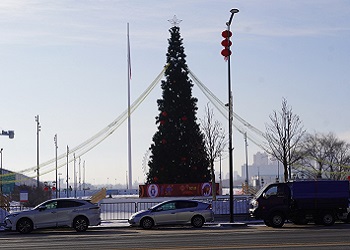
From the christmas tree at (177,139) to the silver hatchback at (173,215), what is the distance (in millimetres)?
28690

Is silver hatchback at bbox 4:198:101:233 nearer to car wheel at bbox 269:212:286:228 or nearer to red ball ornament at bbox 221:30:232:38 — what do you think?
car wheel at bbox 269:212:286:228

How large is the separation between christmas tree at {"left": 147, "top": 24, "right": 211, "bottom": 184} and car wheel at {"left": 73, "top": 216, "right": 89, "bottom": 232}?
99.4 feet

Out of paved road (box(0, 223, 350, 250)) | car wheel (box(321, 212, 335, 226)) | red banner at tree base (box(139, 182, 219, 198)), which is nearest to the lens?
paved road (box(0, 223, 350, 250))

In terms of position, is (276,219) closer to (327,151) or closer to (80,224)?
(80,224)

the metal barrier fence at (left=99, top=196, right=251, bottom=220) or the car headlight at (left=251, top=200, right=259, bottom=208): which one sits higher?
the car headlight at (left=251, top=200, right=259, bottom=208)

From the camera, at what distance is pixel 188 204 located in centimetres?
3234

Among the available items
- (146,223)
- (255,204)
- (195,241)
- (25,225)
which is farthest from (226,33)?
(25,225)

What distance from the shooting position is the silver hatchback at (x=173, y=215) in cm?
3191

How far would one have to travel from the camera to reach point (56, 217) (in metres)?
30.9

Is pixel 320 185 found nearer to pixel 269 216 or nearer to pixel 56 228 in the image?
pixel 269 216

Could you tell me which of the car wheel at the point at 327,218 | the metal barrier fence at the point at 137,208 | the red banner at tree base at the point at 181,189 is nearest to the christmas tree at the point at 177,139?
the red banner at tree base at the point at 181,189

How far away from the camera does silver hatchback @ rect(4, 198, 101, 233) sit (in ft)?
101

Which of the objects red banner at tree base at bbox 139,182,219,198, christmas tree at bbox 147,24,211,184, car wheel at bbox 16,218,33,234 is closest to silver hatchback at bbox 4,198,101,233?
car wheel at bbox 16,218,33,234

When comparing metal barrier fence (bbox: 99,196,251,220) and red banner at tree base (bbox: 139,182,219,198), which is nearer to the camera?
metal barrier fence (bbox: 99,196,251,220)
